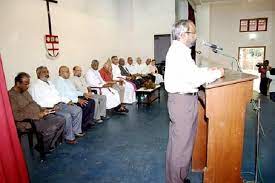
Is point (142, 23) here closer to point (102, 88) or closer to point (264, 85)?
point (102, 88)

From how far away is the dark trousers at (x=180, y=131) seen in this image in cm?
185

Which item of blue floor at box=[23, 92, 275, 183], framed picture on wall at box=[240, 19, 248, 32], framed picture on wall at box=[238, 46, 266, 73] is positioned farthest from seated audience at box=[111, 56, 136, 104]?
framed picture on wall at box=[240, 19, 248, 32]

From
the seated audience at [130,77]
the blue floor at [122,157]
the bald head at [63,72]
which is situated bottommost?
the blue floor at [122,157]

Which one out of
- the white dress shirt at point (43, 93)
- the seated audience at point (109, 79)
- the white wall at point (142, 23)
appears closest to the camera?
the white dress shirt at point (43, 93)

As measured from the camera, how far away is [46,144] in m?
2.97

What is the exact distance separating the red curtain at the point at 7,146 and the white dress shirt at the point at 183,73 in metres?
1.15

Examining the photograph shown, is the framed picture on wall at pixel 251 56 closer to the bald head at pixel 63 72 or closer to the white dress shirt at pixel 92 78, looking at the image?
the white dress shirt at pixel 92 78

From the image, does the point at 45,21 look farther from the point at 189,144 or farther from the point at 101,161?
the point at 189,144

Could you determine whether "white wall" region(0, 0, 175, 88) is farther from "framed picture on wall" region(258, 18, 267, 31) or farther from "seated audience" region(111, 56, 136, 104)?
"framed picture on wall" region(258, 18, 267, 31)

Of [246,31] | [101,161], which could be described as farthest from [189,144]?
[246,31]

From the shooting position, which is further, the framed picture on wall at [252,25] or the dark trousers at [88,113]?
the framed picture on wall at [252,25]

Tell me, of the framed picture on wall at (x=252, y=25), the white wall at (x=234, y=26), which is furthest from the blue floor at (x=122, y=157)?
the framed picture on wall at (x=252, y=25)

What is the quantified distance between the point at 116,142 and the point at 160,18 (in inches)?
215

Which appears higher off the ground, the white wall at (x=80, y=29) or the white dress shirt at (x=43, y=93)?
the white wall at (x=80, y=29)
